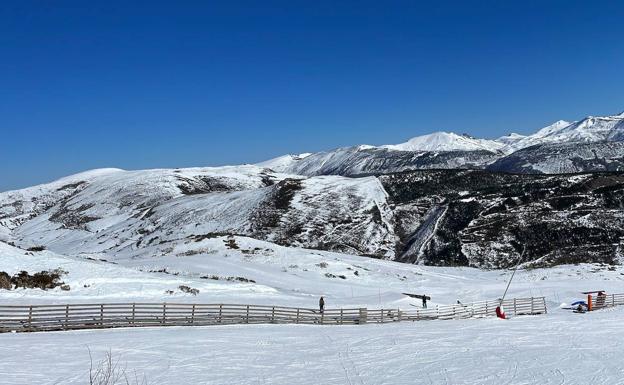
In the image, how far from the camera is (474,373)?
16875 mm

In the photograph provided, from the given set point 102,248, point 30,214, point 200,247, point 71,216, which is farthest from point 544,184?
point 30,214

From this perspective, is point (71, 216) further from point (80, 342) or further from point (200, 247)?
point (80, 342)

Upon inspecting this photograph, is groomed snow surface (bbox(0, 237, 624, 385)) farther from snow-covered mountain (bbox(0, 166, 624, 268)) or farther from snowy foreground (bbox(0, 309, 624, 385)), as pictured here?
snow-covered mountain (bbox(0, 166, 624, 268))

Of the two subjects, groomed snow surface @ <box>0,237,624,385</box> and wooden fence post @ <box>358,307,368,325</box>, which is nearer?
groomed snow surface @ <box>0,237,624,385</box>

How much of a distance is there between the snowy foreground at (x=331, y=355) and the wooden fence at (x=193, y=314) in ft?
4.74

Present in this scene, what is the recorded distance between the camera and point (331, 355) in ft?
70.8

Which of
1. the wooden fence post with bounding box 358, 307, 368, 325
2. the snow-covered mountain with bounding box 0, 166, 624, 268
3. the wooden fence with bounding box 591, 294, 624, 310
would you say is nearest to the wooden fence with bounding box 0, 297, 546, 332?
the wooden fence post with bounding box 358, 307, 368, 325

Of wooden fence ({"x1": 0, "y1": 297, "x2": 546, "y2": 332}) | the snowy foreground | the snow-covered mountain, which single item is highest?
the snow-covered mountain

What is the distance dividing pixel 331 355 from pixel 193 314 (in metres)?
13.3

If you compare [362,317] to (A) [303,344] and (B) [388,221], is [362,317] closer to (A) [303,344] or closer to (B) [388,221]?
(A) [303,344]

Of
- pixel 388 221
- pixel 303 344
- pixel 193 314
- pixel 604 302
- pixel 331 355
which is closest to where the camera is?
pixel 331 355

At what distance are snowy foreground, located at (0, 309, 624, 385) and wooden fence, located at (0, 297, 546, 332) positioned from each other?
144cm

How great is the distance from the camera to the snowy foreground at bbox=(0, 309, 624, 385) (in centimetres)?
1667

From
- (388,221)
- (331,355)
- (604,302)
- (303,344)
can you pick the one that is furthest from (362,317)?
(388,221)
